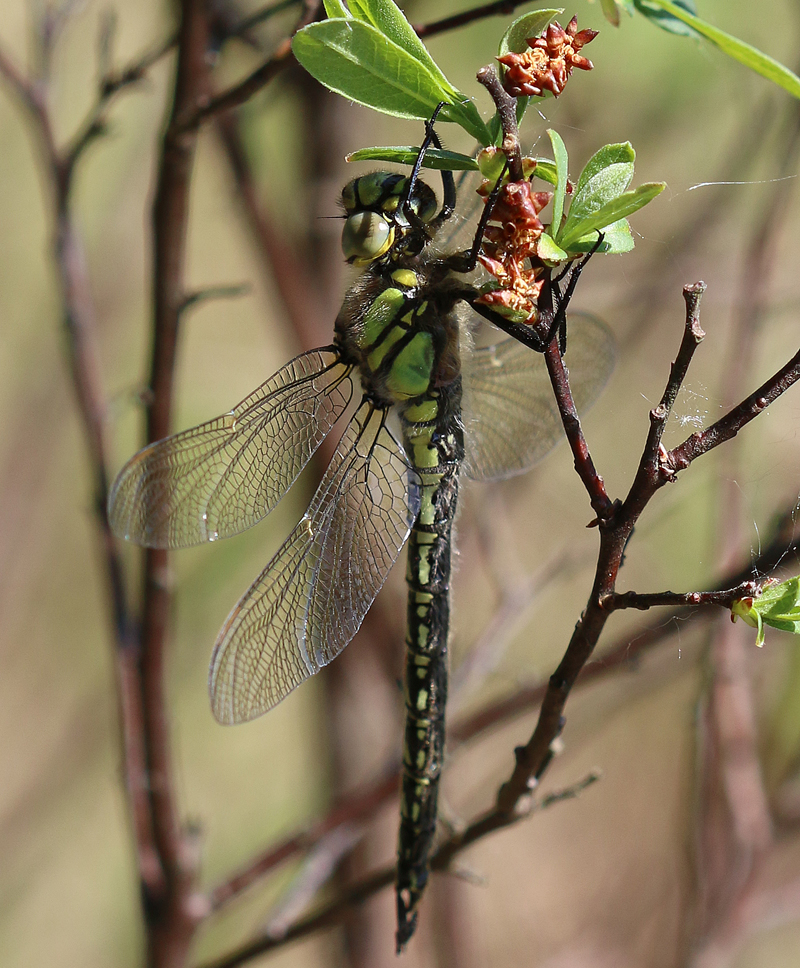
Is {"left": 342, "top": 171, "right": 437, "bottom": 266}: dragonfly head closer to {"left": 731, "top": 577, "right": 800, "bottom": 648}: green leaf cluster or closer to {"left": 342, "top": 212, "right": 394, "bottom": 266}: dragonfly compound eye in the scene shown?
{"left": 342, "top": 212, "right": 394, "bottom": 266}: dragonfly compound eye

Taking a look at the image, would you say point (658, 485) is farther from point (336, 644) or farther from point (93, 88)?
point (93, 88)

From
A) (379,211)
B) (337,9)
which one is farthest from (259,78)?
(337,9)

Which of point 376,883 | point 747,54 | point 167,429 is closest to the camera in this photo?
point 747,54

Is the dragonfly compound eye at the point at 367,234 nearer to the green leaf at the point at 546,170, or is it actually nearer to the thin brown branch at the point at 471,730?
the green leaf at the point at 546,170

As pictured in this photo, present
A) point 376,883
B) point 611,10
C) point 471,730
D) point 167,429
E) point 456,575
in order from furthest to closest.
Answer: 1. point 456,575
2. point 471,730
3. point 167,429
4. point 376,883
5. point 611,10

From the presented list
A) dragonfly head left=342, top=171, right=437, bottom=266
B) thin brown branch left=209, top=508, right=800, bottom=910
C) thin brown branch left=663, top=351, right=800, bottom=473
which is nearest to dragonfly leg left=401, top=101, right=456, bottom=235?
dragonfly head left=342, top=171, right=437, bottom=266

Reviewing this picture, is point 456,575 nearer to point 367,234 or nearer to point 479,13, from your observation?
point 367,234
